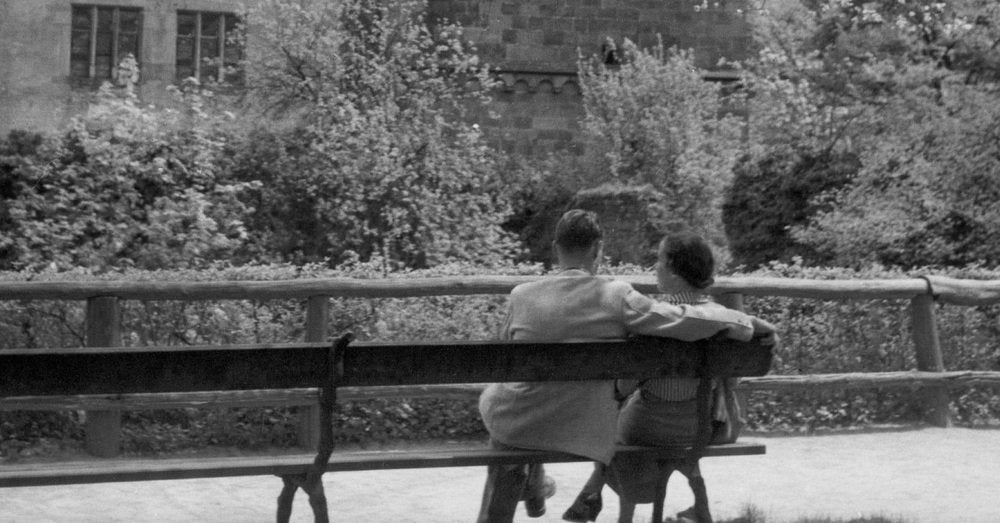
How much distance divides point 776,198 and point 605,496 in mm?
14086

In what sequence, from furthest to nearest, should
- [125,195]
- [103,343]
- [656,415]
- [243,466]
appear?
[125,195] < [103,343] < [656,415] < [243,466]

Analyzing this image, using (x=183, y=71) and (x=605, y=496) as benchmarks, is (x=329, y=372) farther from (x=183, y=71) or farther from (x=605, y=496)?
(x=183, y=71)

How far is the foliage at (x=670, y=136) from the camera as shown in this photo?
23.9 metres

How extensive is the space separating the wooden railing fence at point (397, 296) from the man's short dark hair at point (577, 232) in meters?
3.57

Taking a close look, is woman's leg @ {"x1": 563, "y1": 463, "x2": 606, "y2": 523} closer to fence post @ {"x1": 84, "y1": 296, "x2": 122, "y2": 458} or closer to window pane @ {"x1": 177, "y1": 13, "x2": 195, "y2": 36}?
fence post @ {"x1": 84, "y1": 296, "x2": 122, "y2": 458}

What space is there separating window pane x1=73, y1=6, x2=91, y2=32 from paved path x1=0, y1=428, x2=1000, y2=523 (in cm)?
1998

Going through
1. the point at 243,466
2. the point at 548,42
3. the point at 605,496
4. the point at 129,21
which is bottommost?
the point at 605,496

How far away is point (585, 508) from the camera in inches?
241

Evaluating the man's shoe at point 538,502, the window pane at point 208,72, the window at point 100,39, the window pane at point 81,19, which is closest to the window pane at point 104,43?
the window at point 100,39

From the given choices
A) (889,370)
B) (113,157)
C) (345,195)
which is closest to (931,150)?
(889,370)

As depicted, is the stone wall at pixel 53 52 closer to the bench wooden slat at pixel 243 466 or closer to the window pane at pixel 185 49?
the window pane at pixel 185 49

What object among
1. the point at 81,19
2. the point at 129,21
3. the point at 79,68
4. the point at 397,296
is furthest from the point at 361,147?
the point at 81,19

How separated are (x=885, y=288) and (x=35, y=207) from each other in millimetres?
9609

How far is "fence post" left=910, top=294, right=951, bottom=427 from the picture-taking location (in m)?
10.8
